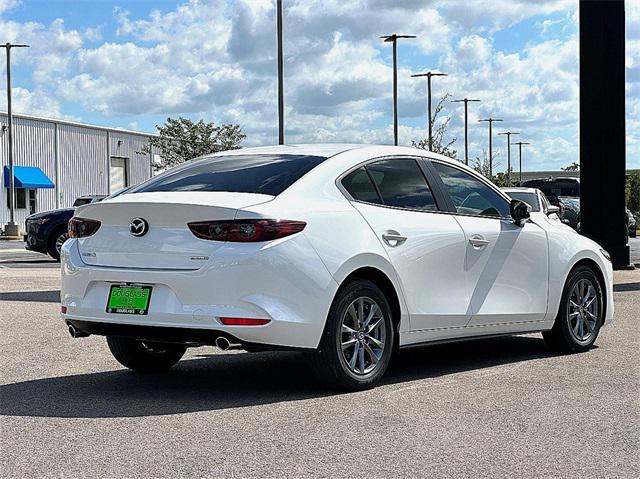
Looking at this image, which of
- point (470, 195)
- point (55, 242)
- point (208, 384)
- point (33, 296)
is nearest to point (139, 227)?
point (208, 384)

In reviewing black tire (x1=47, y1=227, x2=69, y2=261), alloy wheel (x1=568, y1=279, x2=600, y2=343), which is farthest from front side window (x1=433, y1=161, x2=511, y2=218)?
black tire (x1=47, y1=227, x2=69, y2=261)

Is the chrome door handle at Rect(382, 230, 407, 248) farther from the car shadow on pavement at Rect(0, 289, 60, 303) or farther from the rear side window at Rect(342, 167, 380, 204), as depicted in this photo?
the car shadow on pavement at Rect(0, 289, 60, 303)

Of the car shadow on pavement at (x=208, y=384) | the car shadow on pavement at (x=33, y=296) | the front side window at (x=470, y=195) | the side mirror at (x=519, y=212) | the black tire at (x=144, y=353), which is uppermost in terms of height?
the front side window at (x=470, y=195)

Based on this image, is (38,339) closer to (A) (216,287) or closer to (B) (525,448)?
(A) (216,287)

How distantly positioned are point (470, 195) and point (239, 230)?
248 centimetres

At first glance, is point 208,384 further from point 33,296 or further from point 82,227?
point 33,296

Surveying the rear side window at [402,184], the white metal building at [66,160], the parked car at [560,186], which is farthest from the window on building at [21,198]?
the rear side window at [402,184]

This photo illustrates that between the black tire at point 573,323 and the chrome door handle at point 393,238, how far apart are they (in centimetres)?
208

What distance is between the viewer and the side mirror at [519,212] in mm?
8422

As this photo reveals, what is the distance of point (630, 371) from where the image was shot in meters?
7.85

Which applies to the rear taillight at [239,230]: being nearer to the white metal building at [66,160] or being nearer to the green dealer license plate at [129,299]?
the green dealer license plate at [129,299]

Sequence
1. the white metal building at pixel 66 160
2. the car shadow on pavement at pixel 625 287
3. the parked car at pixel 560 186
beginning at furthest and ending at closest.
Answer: the white metal building at pixel 66 160 → the parked car at pixel 560 186 → the car shadow on pavement at pixel 625 287

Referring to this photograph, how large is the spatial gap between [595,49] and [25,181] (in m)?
43.3

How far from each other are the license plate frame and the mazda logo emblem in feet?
1.07
